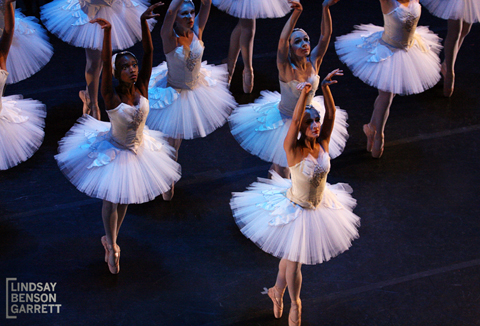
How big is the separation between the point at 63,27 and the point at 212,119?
5.00 ft

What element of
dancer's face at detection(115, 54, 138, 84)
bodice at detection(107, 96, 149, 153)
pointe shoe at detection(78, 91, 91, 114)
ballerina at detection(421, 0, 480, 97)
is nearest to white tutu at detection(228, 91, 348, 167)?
bodice at detection(107, 96, 149, 153)

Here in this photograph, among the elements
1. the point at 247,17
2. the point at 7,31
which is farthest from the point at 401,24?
the point at 7,31

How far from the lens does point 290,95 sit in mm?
4559

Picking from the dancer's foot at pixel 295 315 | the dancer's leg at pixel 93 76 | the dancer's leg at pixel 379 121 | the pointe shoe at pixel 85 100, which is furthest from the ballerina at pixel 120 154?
the dancer's leg at pixel 379 121

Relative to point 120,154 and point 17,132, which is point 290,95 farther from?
point 17,132

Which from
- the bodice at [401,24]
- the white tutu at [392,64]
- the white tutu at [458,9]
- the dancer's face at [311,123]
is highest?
the dancer's face at [311,123]

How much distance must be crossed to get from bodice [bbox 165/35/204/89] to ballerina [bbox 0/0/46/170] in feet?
3.13

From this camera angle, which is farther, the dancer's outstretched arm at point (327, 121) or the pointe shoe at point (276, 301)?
the pointe shoe at point (276, 301)

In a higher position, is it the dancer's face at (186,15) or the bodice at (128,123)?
the dancer's face at (186,15)

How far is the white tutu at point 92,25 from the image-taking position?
17.4 ft

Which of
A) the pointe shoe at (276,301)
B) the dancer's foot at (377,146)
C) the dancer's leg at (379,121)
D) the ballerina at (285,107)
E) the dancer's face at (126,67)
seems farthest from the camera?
the dancer's foot at (377,146)

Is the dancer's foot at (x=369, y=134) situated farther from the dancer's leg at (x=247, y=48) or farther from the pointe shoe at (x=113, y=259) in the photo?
the pointe shoe at (x=113, y=259)

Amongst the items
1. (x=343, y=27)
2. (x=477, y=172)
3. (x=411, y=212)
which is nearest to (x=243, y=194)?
(x=411, y=212)

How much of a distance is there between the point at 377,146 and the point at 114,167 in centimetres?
228
